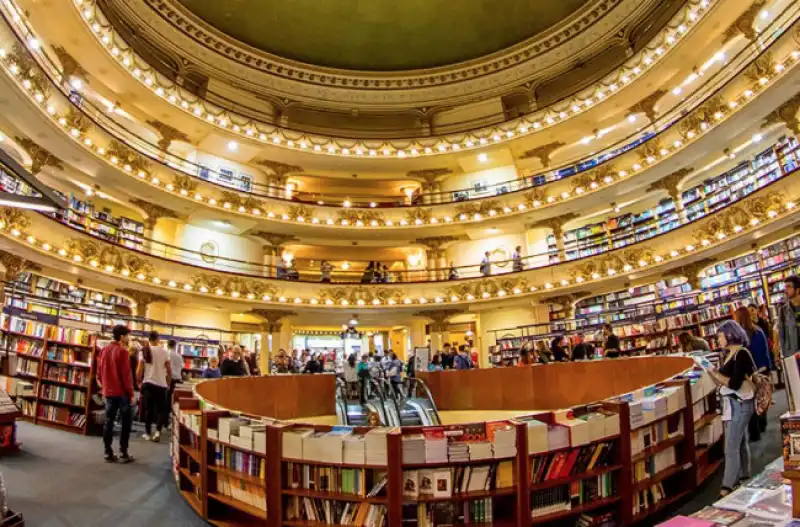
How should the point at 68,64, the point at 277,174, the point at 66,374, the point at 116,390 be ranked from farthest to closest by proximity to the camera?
the point at 277,174 < the point at 68,64 < the point at 66,374 < the point at 116,390

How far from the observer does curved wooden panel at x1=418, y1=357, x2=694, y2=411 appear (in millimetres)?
7557

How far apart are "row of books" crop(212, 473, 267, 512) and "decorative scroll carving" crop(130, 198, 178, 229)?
1347cm

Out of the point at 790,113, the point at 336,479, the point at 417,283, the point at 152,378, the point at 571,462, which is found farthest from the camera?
the point at 417,283

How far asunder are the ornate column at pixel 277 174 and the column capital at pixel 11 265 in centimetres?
924

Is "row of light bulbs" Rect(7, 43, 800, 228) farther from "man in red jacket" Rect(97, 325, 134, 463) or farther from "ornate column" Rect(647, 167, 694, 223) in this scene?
"man in red jacket" Rect(97, 325, 134, 463)

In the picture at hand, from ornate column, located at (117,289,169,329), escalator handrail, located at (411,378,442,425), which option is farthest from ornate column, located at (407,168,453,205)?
ornate column, located at (117,289,169,329)

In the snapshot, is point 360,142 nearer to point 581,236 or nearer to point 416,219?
point 416,219

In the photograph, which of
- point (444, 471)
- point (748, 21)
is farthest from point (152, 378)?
point (748, 21)

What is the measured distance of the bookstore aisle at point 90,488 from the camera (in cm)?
368

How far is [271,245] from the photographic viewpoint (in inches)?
733

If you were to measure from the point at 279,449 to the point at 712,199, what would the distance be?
14080 mm

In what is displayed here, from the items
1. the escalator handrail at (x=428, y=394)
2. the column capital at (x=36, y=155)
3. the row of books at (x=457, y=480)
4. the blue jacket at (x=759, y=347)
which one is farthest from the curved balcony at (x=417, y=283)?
the row of books at (x=457, y=480)

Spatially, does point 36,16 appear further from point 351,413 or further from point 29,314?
point 351,413

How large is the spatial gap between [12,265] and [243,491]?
10.2m
